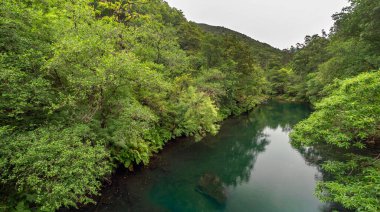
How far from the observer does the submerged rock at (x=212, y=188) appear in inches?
536

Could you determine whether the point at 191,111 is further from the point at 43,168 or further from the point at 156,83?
the point at 43,168

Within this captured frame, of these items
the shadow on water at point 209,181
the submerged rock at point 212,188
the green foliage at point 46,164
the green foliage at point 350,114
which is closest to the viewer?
the green foliage at point 46,164

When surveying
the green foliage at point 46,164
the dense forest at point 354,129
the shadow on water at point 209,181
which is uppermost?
the dense forest at point 354,129

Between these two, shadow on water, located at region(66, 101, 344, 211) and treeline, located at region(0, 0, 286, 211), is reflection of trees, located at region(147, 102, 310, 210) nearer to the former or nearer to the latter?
shadow on water, located at region(66, 101, 344, 211)

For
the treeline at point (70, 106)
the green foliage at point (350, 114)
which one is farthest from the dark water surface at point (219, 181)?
the green foliage at point (350, 114)

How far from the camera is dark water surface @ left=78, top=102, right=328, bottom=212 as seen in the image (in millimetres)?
12615

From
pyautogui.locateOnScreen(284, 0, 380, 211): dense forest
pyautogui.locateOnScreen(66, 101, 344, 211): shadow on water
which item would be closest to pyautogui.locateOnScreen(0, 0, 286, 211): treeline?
pyautogui.locateOnScreen(66, 101, 344, 211): shadow on water

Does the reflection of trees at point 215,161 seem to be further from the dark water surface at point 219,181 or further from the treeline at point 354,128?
the treeline at point 354,128

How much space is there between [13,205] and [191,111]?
42.1 ft

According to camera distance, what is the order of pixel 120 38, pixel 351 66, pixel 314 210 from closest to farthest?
pixel 314 210
pixel 120 38
pixel 351 66

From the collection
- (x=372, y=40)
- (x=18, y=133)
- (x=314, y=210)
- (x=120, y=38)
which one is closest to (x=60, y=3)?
(x=120, y=38)

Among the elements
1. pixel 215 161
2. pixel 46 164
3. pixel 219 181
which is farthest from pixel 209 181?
pixel 46 164

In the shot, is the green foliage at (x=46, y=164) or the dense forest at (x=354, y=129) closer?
the green foliage at (x=46, y=164)

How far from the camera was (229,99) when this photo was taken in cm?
3478
